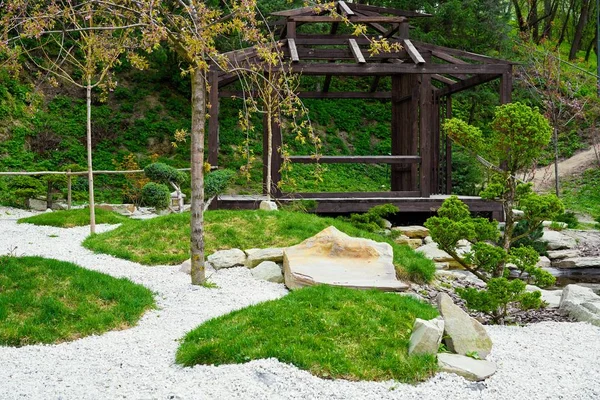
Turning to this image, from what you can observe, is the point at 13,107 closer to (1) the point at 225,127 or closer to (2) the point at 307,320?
(1) the point at 225,127

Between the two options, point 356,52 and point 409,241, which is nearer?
point 409,241

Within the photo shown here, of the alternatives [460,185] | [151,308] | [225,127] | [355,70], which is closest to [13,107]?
[225,127]

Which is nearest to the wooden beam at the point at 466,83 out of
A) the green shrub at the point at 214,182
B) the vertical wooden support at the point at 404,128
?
the vertical wooden support at the point at 404,128

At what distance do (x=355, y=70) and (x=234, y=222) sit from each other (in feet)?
17.1

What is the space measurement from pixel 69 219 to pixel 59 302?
791 cm

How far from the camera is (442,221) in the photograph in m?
8.20

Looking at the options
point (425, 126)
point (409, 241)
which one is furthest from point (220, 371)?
point (425, 126)

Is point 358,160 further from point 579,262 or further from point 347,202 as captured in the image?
point 579,262

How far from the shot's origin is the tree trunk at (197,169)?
8211 mm

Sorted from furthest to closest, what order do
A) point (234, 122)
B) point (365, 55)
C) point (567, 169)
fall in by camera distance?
point (567, 169) < point (234, 122) < point (365, 55)

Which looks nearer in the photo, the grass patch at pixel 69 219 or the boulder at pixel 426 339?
the boulder at pixel 426 339

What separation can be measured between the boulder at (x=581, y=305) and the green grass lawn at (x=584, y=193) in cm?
1265

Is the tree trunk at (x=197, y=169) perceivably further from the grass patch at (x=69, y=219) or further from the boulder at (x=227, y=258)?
the grass patch at (x=69, y=219)

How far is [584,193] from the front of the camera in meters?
23.7
